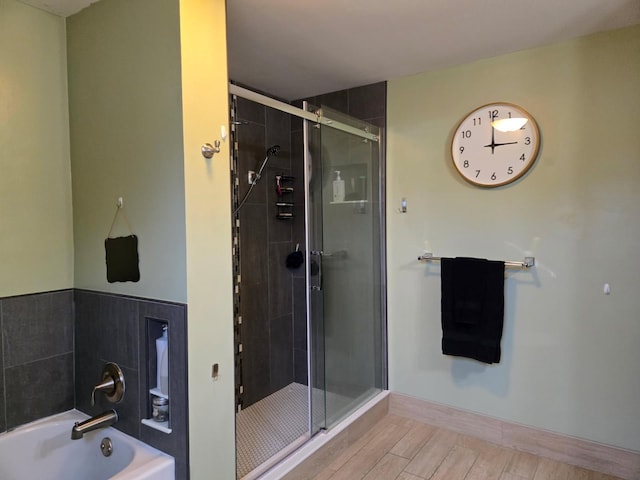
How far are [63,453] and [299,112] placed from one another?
1990mm

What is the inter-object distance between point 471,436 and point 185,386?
1911 millimetres

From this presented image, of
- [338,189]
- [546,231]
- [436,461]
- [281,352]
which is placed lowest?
[436,461]

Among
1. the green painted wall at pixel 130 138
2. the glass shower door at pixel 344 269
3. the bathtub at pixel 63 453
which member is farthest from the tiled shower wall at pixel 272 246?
the bathtub at pixel 63 453

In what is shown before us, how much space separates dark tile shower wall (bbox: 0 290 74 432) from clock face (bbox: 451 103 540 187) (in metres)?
2.31

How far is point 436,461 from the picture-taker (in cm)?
230

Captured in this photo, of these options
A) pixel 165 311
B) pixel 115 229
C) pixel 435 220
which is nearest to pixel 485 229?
pixel 435 220

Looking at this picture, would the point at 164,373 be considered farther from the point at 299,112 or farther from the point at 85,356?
the point at 299,112

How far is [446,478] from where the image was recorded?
2148mm

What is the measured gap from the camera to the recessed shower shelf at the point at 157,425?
1.62 m

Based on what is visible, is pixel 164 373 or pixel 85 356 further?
pixel 85 356

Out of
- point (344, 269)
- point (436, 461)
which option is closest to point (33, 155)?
point (344, 269)

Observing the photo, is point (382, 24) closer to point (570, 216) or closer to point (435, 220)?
point (435, 220)

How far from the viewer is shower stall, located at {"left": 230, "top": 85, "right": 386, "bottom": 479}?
2426 mm

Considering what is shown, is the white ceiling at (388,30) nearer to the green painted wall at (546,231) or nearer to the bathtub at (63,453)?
the green painted wall at (546,231)
